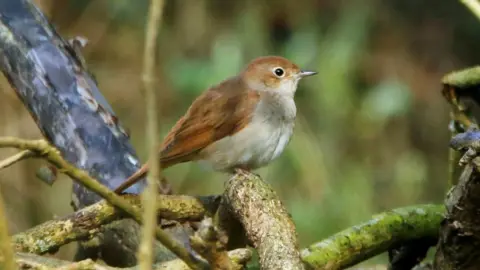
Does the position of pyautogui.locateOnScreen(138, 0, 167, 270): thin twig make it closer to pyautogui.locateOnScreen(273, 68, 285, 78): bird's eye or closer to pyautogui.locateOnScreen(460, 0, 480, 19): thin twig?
pyautogui.locateOnScreen(460, 0, 480, 19): thin twig

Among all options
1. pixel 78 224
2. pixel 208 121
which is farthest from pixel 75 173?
pixel 208 121

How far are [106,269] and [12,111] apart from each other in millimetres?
3685

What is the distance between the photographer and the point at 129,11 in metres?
5.68

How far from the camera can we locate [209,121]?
259cm

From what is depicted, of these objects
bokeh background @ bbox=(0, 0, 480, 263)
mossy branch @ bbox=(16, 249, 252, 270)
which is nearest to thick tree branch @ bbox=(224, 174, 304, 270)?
mossy branch @ bbox=(16, 249, 252, 270)

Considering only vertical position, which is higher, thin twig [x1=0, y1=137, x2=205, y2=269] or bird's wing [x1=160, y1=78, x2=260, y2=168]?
bird's wing [x1=160, y1=78, x2=260, y2=168]

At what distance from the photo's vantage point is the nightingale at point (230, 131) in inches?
100

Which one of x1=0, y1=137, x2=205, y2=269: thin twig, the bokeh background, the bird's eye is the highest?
the bokeh background

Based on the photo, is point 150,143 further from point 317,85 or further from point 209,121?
point 317,85

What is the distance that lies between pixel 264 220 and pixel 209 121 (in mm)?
1084

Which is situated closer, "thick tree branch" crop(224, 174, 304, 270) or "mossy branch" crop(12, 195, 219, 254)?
"thick tree branch" crop(224, 174, 304, 270)

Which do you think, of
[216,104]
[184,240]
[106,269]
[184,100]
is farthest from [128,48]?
[106,269]

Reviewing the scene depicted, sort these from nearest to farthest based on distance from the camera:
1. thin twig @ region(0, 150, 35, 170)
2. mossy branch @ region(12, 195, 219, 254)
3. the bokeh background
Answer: thin twig @ region(0, 150, 35, 170) → mossy branch @ region(12, 195, 219, 254) → the bokeh background

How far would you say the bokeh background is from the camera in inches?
188
